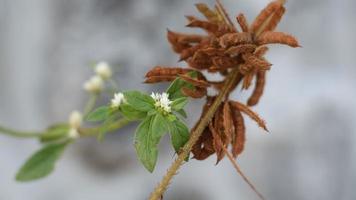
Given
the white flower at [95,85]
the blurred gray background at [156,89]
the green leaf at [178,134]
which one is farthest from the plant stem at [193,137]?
the blurred gray background at [156,89]

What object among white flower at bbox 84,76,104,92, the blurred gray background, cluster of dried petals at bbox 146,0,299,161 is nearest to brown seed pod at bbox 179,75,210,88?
cluster of dried petals at bbox 146,0,299,161

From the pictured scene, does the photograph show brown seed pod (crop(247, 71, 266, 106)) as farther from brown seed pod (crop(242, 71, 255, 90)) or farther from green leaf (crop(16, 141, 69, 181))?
green leaf (crop(16, 141, 69, 181))

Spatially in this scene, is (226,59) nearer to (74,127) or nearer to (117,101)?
(117,101)

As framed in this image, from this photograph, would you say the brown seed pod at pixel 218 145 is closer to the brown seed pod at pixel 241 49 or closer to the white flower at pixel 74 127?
the brown seed pod at pixel 241 49

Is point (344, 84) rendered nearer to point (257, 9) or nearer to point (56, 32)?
point (257, 9)

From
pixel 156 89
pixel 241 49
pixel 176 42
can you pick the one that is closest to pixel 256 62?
pixel 241 49

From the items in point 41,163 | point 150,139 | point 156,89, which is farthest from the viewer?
point 156,89

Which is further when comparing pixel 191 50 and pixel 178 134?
pixel 191 50

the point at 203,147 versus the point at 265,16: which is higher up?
the point at 265,16
